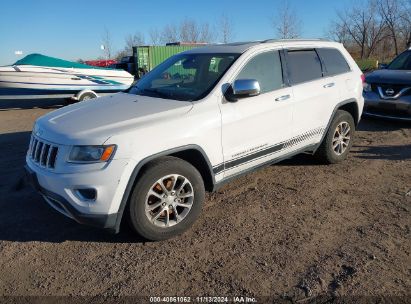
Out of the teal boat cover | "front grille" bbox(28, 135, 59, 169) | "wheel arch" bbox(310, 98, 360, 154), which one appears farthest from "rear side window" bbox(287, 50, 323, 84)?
the teal boat cover

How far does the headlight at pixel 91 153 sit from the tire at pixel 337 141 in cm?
338

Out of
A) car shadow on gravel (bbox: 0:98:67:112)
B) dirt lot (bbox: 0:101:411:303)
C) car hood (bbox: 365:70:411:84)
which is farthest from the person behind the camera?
car shadow on gravel (bbox: 0:98:67:112)

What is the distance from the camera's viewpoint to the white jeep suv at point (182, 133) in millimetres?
3123

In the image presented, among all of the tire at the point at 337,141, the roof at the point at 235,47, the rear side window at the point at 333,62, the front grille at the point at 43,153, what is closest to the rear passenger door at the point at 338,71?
the rear side window at the point at 333,62

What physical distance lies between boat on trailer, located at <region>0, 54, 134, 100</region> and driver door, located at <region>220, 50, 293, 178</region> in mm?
9208

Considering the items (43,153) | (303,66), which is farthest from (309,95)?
(43,153)

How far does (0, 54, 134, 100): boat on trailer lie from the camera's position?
11.7 metres

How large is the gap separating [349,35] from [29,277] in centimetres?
5517

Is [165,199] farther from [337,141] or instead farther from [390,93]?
[390,93]

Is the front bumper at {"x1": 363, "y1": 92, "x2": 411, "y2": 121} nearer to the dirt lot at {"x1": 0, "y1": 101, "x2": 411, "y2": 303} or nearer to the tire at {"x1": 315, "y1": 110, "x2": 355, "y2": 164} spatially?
the tire at {"x1": 315, "y1": 110, "x2": 355, "y2": 164}

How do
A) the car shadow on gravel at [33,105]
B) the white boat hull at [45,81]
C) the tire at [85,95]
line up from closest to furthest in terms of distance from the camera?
the white boat hull at [45,81] < the tire at [85,95] < the car shadow on gravel at [33,105]

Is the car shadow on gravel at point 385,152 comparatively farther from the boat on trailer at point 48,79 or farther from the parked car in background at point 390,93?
the boat on trailer at point 48,79

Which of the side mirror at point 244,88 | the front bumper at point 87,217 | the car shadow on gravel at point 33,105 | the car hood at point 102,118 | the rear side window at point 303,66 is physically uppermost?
the rear side window at point 303,66

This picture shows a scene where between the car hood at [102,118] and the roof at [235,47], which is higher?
the roof at [235,47]
